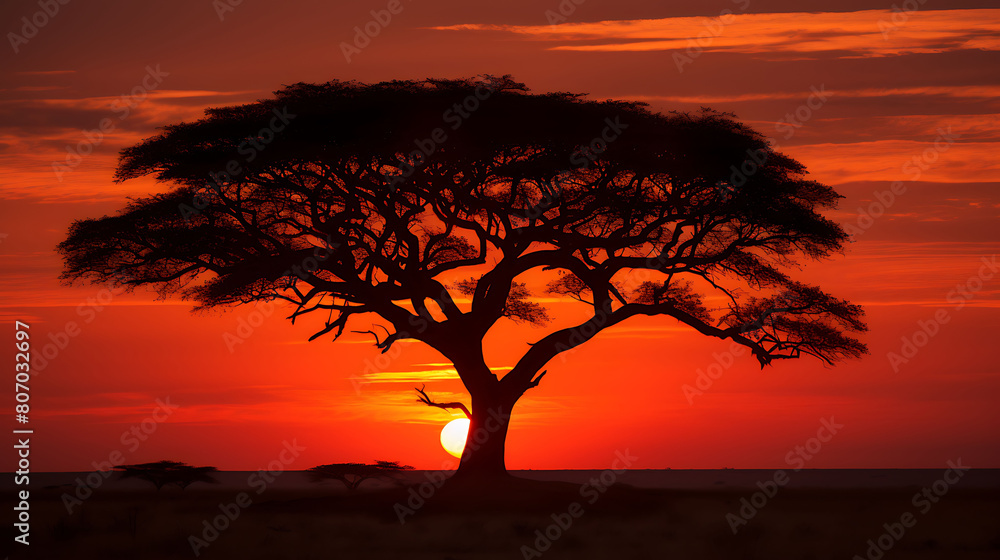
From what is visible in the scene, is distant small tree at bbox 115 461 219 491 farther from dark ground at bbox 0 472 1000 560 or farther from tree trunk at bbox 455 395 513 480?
tree trunk at bbox 455 395 513 480

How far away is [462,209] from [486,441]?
5.67 meters

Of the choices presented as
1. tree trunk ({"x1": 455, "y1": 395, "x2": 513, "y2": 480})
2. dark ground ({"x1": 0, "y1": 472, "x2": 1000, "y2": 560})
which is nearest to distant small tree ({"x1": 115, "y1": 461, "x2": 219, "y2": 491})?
dark ground ({"x1": 0, "y1": 472, "x2": 1000, "y2": 560})

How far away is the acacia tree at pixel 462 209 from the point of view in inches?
1047

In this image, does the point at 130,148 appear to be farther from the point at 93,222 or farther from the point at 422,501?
the point at 422,501

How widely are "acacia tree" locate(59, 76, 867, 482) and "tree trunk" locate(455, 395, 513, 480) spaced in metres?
0.04

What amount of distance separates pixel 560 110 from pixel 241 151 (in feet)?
24.4

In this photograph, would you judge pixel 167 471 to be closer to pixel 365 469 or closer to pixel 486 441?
pixel 365 469

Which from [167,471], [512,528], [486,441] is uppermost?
[167,471]

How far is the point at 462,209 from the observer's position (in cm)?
2844

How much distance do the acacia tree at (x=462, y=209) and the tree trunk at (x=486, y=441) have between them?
4 cm

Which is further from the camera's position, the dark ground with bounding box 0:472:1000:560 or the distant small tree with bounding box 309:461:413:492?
the distant small tree with bounding box 309:461:413:492

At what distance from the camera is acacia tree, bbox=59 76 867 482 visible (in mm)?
26594

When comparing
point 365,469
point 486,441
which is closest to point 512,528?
point 486,441

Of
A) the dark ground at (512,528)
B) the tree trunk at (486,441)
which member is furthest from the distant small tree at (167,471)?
the tree trunk at (486,441)
